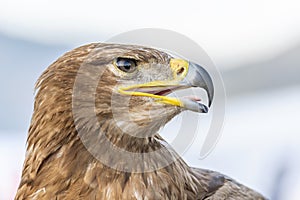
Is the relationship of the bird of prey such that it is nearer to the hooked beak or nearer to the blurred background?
the hooked beak

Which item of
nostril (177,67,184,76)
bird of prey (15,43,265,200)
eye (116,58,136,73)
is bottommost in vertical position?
bird of prey (15,43,265,200)

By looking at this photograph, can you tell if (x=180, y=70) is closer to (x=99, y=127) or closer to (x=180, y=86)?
(x=180, y=86)

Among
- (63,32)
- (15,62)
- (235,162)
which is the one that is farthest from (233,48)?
(15,62)

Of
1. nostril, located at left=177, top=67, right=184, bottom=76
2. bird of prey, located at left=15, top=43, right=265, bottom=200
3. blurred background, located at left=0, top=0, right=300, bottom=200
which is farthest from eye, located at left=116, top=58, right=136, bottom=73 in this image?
blurred background, located at left=0, top=0, right=300, bottom=200

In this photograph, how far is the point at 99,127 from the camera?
1921mm

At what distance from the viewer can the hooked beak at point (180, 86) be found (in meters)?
1.78

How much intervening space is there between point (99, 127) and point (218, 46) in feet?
10.9

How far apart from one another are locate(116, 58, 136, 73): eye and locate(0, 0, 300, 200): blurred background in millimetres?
2982

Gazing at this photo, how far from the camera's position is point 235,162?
477 cm

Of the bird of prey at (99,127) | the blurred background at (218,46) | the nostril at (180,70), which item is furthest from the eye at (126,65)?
the blurred background at (218,46)

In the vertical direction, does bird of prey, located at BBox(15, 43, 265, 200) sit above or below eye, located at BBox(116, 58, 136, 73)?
below

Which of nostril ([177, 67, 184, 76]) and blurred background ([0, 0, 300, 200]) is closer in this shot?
nostril ([177, 67, 184, 76])

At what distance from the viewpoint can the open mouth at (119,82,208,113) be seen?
1.78 metres

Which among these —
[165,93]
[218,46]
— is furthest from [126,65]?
[218,46]
